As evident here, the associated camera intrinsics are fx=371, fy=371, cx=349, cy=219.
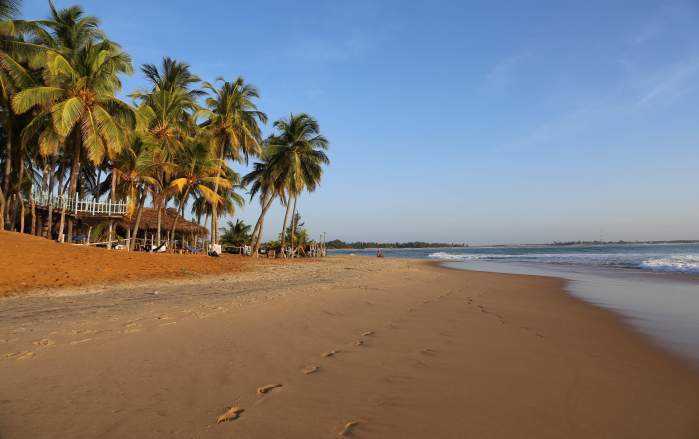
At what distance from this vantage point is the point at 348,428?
7.89 feet

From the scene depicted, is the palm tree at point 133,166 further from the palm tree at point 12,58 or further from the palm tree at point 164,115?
the palm tree at point 12,58

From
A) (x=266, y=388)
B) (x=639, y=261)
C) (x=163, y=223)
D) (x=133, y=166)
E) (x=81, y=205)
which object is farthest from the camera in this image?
(x=163, y=223)

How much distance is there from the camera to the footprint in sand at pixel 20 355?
3.54m

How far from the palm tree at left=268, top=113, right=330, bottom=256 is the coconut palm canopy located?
0.08m

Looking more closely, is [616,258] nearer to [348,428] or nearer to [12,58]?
Result: [348,428]

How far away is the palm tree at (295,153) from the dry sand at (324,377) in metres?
21.8

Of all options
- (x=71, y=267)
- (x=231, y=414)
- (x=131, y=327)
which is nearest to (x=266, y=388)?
(x=231, y=414)

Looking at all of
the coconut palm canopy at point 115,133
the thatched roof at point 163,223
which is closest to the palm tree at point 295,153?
the coconut palm canopy at point 115,133

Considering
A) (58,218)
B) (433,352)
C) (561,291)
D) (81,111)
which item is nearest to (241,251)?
(58,218)

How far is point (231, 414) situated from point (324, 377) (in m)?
0.95

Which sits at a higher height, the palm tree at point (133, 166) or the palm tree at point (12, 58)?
the palm tree at point (12, 58)

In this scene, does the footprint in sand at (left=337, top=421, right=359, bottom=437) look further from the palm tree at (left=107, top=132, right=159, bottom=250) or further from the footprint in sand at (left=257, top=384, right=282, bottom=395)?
the palm tree at (left=107, top=132, right=159, bottom=250)

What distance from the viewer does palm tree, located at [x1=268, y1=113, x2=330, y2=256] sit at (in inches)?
1078

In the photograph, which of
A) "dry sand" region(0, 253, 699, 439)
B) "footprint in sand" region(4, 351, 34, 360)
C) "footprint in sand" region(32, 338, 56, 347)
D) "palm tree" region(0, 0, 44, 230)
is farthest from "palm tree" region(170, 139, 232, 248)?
"footprint in sand" region(4, 351, 34, 360)
